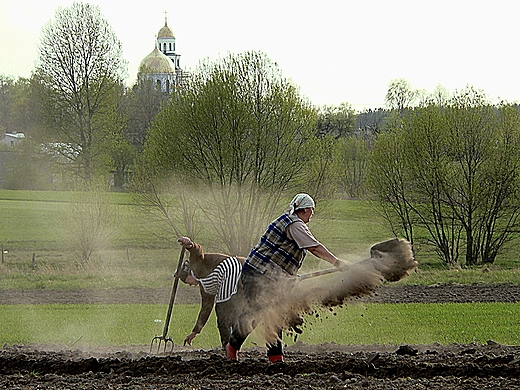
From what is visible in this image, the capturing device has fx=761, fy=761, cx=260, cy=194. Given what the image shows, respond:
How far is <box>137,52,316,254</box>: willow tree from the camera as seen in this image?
3122 centimetres

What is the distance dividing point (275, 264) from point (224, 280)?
3.50 feet

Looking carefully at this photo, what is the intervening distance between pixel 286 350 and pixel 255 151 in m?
20.7

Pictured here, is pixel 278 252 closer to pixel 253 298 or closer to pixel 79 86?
pixel 253 298

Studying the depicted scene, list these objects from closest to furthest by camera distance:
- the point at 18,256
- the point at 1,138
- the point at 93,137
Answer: the point at 18,256 → the point at 93,137 → the point at 1,138

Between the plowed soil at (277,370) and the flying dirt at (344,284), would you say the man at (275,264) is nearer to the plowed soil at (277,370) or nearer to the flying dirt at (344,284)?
the flying dirt at (344,284)

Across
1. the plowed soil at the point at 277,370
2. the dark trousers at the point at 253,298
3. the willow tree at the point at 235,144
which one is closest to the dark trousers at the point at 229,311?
the dark trousers at the point at 253,298

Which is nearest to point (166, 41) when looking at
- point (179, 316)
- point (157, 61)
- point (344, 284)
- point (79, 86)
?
point (157, 61)

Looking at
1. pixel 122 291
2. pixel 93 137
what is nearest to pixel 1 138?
pixel 93 137

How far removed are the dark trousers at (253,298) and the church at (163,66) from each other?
24.9 meters

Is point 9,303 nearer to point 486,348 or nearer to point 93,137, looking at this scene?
point 486,348

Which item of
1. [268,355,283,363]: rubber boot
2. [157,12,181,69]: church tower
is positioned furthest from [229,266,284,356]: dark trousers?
[157,12,181,69]: church tower

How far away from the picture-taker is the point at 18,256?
35594 millimetres

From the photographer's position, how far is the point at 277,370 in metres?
8.68

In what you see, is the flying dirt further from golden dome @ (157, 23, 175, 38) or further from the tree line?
golden dome @ (157, 23, 175, 38)
